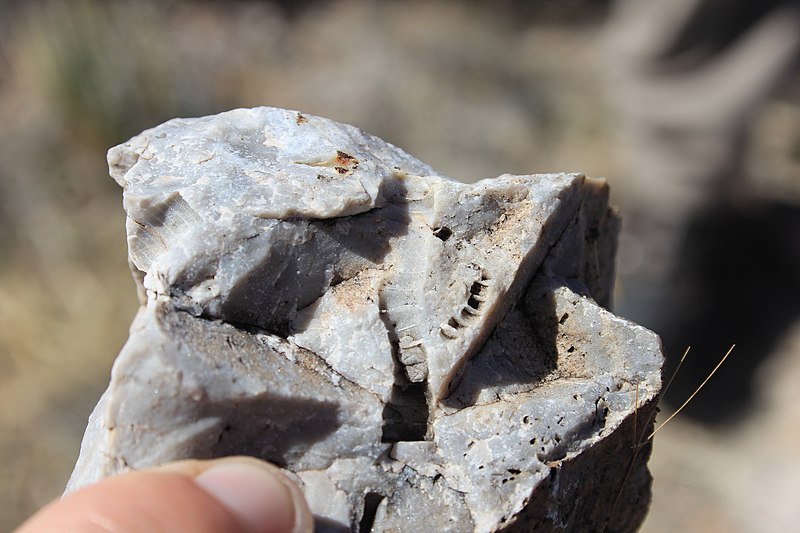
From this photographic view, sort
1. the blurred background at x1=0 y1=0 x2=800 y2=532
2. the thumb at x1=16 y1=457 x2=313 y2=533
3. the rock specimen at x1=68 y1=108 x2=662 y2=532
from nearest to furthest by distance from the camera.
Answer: the thumb at x1=16 y1=457 x2=313 y2=533 < the rock specimen at x1=68 y1=108 x2=662 y2=532 < the blurred background at x1=0 y1=0 x2=800 y2=532

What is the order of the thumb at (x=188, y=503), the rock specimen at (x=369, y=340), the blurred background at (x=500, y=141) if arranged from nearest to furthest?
the thumb at (x=188, y=503)
the rock specimen at (x=369, y=340)
the blurred background at (x=500, y=141)

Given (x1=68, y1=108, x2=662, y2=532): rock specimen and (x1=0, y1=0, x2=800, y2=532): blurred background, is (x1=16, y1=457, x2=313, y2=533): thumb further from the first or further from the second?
(x1=0, y1=0, x2=800, y2=532): blurred background

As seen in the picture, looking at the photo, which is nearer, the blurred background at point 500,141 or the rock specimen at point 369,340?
the rock specimen at point 369,340

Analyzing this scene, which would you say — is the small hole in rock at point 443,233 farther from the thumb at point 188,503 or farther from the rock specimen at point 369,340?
the thumb at point 188,503

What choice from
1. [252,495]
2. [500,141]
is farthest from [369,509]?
[500,141]

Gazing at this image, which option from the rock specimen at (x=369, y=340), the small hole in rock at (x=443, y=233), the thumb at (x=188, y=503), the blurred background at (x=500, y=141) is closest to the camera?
the thumb at (x=188, y=503)

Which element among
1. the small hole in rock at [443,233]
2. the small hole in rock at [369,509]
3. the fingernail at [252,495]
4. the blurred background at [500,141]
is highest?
the small hole in rock at [443,233]

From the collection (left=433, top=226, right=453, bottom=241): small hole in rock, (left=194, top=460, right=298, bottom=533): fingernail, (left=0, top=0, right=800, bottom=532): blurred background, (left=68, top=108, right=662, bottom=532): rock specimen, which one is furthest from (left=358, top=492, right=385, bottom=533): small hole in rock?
(left=0, top=0, right=800, bottom=532): blurred background

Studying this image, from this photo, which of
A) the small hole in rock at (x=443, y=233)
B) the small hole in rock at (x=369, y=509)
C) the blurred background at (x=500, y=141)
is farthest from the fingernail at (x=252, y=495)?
the blurred background at (x=500, y=141)
